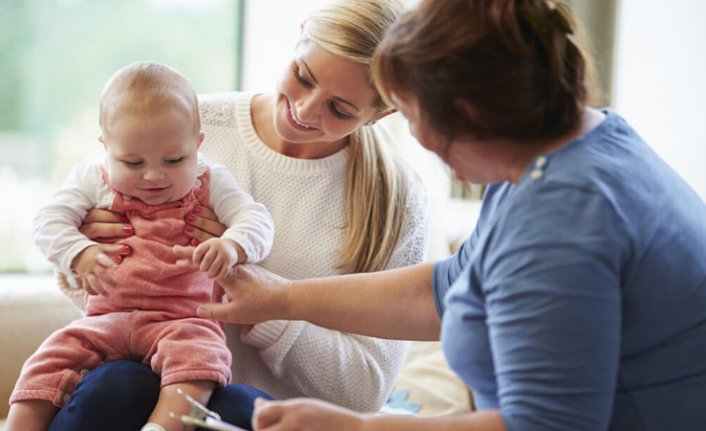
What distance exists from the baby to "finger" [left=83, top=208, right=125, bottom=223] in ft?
0.04

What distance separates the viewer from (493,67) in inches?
44.0

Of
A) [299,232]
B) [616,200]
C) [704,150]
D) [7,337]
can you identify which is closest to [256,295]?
[299,232]

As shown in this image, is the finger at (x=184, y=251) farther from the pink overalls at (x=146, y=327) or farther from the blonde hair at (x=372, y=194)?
the blonde hair at (x=372, y=194)

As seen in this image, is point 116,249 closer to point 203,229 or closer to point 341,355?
point 203,229

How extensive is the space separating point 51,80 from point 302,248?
188 cm

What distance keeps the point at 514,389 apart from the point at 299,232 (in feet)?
2.88

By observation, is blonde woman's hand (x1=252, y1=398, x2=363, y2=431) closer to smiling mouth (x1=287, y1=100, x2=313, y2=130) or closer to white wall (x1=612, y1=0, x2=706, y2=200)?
smiling mouth (x1=287, y1=100, x2=313, y2=130)

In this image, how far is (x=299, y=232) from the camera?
1871 mm

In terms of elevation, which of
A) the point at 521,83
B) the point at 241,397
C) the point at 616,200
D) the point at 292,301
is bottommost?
the point at 241,397

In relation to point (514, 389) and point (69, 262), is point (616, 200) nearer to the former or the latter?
point (514, 389)

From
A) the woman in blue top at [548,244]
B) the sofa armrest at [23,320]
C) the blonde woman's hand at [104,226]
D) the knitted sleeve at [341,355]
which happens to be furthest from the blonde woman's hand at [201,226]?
the sofa armrest at [23,320]

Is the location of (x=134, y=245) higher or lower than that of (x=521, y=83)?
lower

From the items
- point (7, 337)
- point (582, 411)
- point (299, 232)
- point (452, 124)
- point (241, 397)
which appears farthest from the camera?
point (7, 337)

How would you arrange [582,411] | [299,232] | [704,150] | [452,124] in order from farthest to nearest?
1. [704,150]
2. [299,232]
3. [452,124]
4. [582,411]
